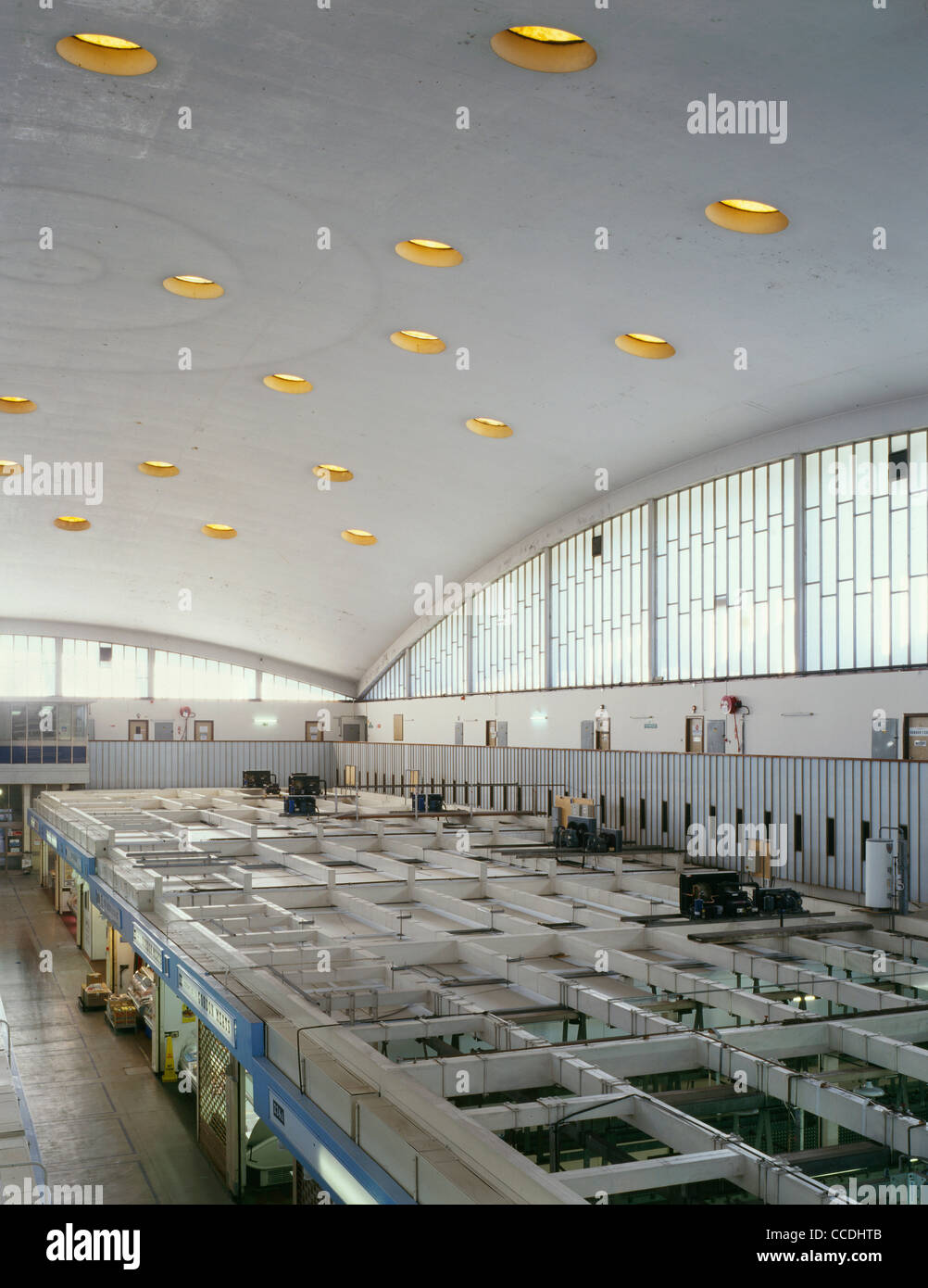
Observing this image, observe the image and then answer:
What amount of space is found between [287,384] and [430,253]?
273 inches

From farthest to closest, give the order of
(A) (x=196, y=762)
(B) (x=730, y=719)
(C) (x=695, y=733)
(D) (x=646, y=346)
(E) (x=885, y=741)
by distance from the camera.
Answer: (A) (x=196, y=762)
(C) (x=695, y=733)
(B) (x=730, y=719)
(D) (x=646, y=346)
(E) (x=885, y=741)

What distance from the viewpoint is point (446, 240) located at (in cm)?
1491

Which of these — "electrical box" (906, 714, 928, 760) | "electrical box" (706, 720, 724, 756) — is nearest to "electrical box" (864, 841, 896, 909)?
"electrical box" (906, 714, 928, 760)

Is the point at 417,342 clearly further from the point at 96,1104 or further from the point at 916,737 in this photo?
the point at 96,1104

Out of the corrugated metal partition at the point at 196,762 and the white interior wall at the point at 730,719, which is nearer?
the white interior wall at the point at 730,719

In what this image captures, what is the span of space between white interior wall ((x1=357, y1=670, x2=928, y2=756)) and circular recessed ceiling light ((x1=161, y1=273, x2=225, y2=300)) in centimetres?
1164

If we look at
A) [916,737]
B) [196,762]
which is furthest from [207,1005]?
[196,762]

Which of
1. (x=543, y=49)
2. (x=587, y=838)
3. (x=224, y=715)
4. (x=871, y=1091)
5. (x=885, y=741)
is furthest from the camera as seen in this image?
(x=224, y=715)

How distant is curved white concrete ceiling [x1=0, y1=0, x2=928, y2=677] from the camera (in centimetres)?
1070

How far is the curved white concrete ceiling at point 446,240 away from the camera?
10695 millimetres

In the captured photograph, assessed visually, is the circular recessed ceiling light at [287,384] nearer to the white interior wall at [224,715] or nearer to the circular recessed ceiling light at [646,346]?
the circular recessed ceiling light at [646,346]

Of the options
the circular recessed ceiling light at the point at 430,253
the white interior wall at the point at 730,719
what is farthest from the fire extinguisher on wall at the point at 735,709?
the circular recessed ceiling light at the point at 430,253

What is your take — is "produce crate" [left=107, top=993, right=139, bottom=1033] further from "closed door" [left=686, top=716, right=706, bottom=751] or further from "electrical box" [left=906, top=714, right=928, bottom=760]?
"electrical box" [left=906, top=714, right=928, bottom=760]

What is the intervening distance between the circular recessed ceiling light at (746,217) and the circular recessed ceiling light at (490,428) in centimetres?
973
